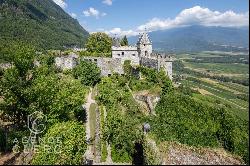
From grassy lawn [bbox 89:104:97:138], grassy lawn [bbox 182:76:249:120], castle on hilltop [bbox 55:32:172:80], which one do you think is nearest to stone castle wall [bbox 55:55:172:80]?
castle on hilltop [bbox 55:32:172:80]

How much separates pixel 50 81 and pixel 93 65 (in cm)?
2096

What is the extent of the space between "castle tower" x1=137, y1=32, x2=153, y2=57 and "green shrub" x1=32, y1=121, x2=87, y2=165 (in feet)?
123

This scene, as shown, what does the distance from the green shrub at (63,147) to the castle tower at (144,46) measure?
3742cm

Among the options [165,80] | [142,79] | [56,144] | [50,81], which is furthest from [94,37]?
[56,144]

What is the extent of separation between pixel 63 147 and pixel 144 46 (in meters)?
43.7

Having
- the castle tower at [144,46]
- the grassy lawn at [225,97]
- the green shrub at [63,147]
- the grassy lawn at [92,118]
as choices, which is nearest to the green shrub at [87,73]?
the grassy lawn at [92,118]

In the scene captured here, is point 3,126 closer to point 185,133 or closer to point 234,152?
point 185,133

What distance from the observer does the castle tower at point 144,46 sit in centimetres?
7938

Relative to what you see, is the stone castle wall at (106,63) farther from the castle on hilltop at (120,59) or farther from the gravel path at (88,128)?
the gravel path at (88,128)

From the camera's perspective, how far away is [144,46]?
80.1 meters

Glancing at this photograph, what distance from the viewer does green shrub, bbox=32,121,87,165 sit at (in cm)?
3825

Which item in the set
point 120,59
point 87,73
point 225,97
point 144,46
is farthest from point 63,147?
point 225,97

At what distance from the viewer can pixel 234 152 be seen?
137ft

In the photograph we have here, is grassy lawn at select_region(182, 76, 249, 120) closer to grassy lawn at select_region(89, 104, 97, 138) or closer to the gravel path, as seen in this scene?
grassy lawn at select_region(89, 104, 97, 138)
